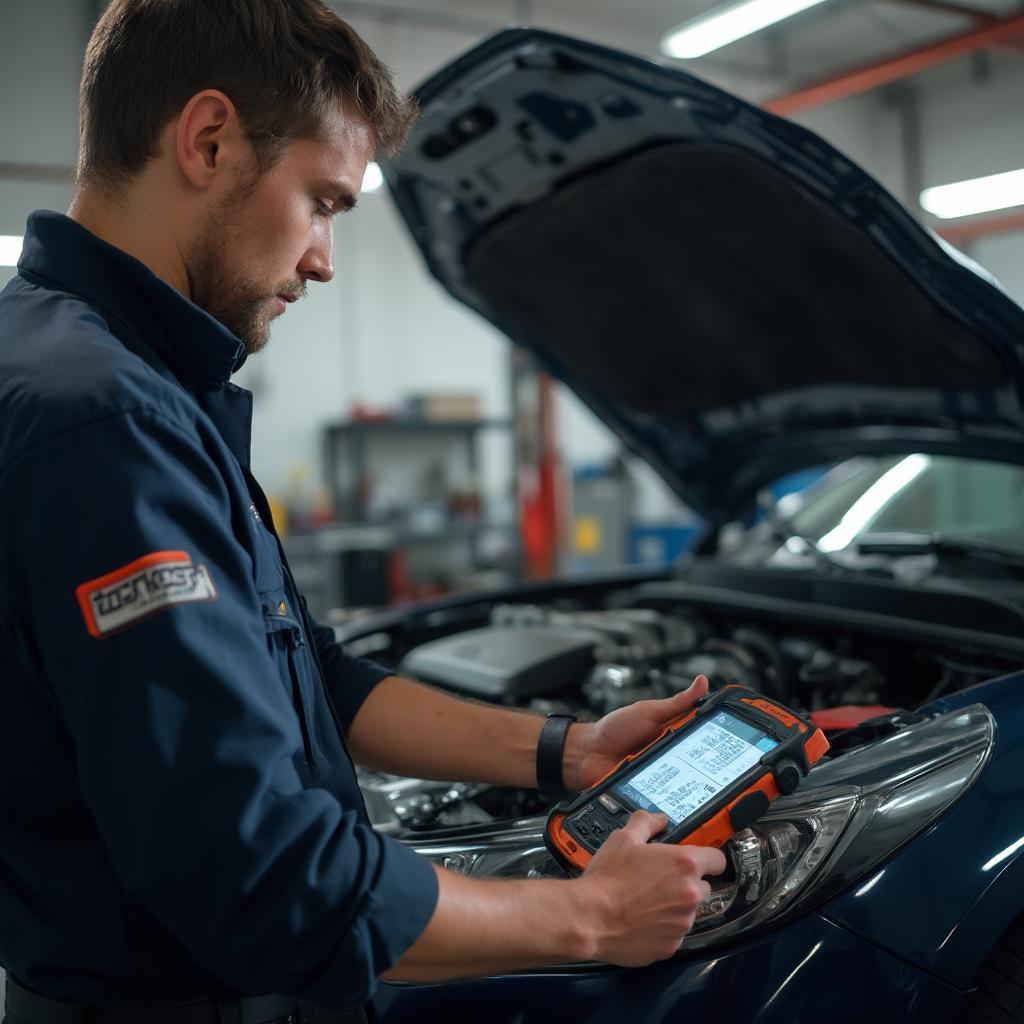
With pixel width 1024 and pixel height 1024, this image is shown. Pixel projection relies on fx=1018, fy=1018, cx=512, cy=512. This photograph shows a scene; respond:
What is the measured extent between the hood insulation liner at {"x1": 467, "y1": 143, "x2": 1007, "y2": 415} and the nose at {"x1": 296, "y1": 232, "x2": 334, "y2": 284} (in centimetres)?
80

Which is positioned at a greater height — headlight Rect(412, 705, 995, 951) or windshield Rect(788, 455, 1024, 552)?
windshield Rect(788, 455, 1024, 552)

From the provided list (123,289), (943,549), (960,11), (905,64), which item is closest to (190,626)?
(123,289)

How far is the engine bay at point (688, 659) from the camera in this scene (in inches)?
59.6

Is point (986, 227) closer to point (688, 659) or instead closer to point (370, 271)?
point (370, 271)

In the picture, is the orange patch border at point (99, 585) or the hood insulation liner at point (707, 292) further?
the hood insulation liner at point (707, 292)

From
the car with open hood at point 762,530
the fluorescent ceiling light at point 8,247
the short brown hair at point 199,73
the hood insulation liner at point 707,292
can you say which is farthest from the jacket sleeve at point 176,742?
the fluorescent ceiling light at point 8,247

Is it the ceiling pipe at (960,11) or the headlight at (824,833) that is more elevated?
the ceiling pipe at (960,11)

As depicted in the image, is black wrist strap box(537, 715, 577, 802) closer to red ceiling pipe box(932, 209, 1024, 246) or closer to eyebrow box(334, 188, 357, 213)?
eyebrow box(334, 188, 357, 213)

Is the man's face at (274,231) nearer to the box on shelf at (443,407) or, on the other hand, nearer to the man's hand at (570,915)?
the man's hand at (570,915)

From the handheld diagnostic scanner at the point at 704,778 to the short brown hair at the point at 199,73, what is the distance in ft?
2.40

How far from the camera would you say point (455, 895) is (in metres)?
0.84

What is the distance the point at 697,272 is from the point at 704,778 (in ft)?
3.94

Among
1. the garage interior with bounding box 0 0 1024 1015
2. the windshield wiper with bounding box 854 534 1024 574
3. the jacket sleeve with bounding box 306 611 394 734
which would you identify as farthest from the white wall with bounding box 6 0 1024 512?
the jacket sleeve with bounding box 306 611 394 734

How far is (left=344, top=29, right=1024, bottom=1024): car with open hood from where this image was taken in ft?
3.52
